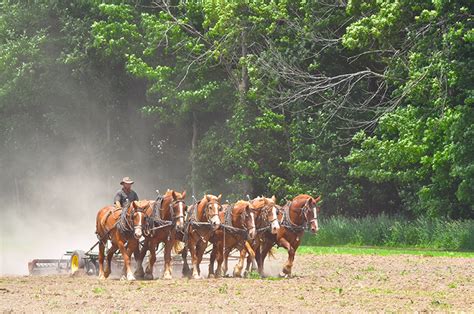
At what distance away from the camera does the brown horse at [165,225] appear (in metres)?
27.2

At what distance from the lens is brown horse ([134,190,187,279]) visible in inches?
1073

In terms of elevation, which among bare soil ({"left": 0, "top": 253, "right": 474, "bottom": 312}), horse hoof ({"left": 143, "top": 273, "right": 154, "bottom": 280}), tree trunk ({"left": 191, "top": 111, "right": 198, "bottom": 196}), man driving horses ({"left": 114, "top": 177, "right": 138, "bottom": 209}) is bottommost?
bare soil ({"left": 0, "top": 253, "right": 474, "bottom": 312})

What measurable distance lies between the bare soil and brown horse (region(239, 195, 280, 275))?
4.08 ft

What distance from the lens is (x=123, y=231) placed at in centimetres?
2717

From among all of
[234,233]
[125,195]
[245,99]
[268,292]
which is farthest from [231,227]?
[245,99]

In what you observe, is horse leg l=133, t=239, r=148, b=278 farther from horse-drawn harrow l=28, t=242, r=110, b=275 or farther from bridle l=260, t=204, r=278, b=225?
bridle l=260, t=204, r=278, b=225

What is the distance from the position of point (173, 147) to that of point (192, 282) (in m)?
42.2

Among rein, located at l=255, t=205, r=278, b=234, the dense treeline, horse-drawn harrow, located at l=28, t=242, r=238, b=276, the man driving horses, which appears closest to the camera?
rein, located at l=255, t=205, r=278, b=234

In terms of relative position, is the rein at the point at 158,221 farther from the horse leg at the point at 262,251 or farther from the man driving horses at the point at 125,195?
the horse leg at the point at 262,251

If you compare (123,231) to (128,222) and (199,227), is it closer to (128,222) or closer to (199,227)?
(128,222)

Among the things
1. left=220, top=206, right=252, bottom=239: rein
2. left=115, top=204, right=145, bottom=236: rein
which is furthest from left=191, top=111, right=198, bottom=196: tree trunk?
left=115, top=204, right=145, bottom=236: rein

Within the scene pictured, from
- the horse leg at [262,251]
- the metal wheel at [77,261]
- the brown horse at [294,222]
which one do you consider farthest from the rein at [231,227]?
the metal wheel at [77,261]

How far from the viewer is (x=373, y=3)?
45.2 m

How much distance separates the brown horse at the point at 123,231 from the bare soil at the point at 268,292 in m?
0.68
